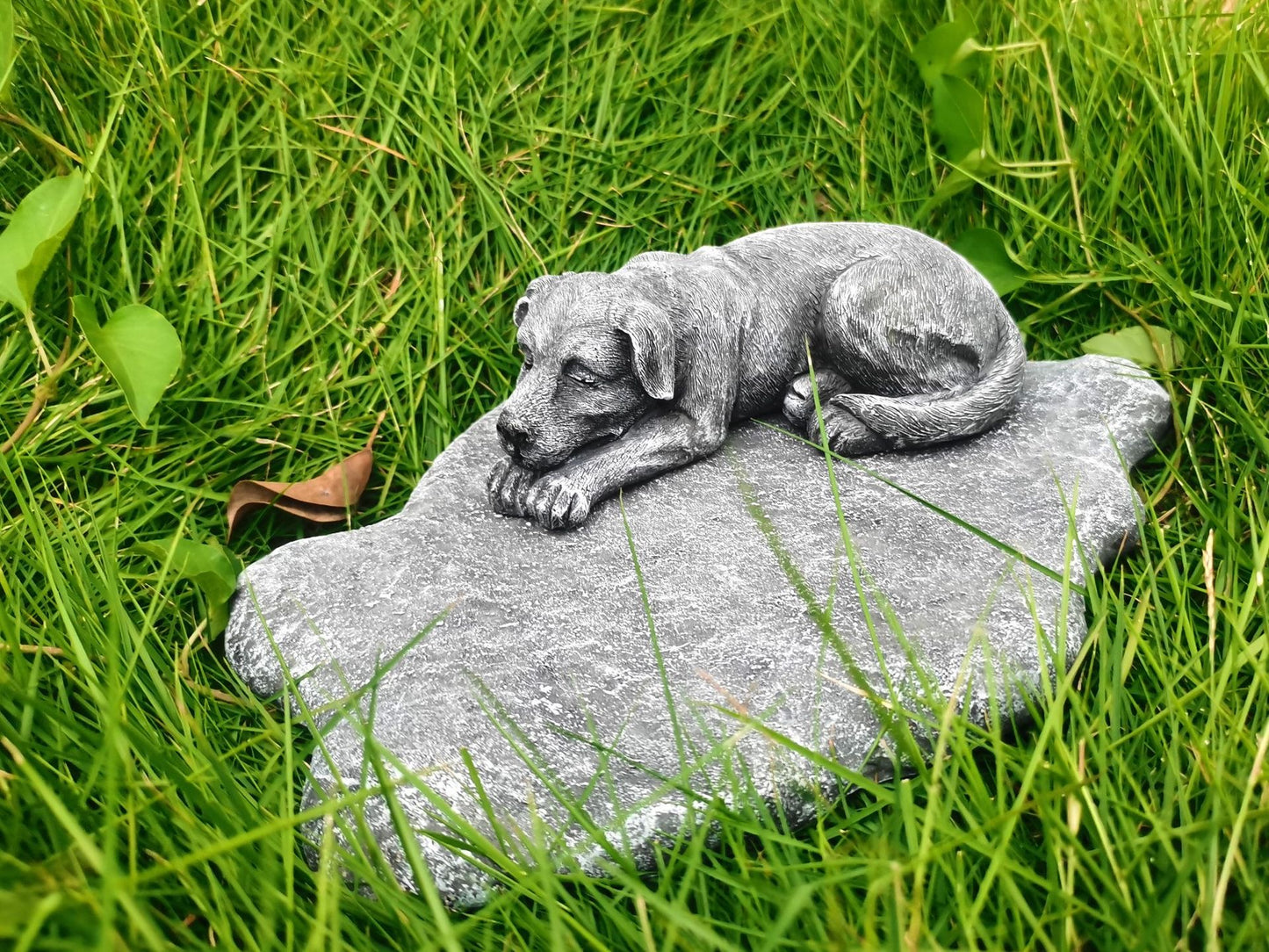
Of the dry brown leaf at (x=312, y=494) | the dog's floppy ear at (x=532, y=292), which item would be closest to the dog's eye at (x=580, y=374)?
the dog's floppy ear at (x=532, y=292)

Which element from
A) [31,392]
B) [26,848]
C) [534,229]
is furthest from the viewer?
[534,229]

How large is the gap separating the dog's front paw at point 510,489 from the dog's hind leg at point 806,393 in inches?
30.4

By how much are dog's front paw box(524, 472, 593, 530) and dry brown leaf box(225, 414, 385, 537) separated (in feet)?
2.02

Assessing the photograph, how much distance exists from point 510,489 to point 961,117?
2.12 metres

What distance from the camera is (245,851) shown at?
2260 millimetres

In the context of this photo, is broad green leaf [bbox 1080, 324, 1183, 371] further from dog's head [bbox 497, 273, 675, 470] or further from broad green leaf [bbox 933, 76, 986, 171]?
dog's head [bbox 497, 273, 675, 470]

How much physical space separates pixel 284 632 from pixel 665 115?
8.08 ft

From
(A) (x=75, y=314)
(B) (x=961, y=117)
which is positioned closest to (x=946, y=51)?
(B) (x=961, y=117)

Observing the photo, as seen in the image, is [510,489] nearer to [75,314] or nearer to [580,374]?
[580,374]

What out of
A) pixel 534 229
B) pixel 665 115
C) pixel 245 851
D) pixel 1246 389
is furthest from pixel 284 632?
pixel 1246 389

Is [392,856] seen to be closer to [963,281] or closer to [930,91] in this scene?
[963,281]

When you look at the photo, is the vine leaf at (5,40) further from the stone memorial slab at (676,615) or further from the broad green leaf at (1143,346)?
the broad green leaf at (1143,346)

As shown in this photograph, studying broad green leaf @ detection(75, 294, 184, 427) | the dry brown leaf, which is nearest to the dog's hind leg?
the dry brown leaf

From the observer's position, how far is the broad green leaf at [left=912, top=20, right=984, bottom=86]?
382cm
